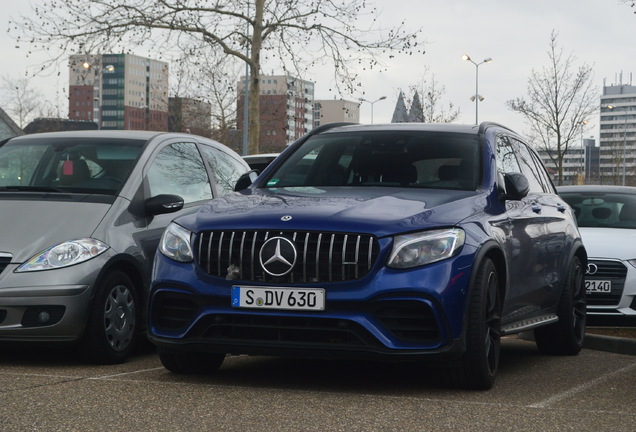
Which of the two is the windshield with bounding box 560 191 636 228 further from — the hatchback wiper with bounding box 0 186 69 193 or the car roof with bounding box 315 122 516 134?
the hatchback wiper with bounding box 0 186 69 193


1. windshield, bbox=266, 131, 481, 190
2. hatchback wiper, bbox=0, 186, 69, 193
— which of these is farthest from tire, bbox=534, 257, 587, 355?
hatchback wiper, bbox=0, 186, 69, 193

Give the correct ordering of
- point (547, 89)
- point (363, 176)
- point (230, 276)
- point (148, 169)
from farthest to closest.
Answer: point (547, 89), point (148, 169), point (363, 176), point (230, 276)

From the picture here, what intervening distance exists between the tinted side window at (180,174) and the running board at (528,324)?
2876 mm

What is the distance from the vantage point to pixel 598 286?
10828mm

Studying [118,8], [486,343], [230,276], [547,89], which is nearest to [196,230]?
[230,276]

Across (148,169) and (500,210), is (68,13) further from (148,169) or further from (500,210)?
(500,210)

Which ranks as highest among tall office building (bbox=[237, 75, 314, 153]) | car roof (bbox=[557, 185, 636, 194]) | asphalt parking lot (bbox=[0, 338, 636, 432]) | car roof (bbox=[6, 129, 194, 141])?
tall office building (bbox=[237, 75, 314, 153])

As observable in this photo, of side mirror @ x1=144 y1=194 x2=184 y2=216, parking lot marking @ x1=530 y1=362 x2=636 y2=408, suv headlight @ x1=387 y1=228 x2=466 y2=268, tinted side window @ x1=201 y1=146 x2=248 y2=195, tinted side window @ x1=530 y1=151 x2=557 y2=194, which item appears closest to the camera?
suv headlight @ x1=387 y1=228 x2=466 y2=268

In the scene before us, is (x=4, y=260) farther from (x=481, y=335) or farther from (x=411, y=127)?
(x=481, y=335)

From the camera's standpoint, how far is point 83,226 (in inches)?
304


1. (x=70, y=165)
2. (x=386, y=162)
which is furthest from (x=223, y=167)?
(x=386, y=162)

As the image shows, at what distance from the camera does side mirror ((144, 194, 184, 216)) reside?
8320 mm

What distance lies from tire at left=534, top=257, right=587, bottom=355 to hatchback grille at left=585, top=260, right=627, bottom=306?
148 cm

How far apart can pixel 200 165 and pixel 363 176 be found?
2.35 m
